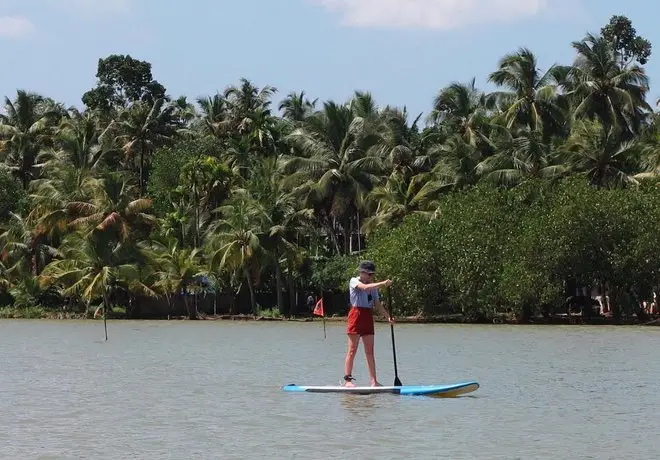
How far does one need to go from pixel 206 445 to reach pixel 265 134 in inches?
2188

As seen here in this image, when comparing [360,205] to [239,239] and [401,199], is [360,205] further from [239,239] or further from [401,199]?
[239,239]

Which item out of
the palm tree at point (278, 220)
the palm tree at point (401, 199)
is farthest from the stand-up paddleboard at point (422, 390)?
the palm tree at point (278, 220)

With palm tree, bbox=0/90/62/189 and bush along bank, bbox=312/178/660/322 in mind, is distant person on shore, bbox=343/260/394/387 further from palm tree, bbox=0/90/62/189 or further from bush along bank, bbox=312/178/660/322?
palm tree, bbox=0/90/62/189

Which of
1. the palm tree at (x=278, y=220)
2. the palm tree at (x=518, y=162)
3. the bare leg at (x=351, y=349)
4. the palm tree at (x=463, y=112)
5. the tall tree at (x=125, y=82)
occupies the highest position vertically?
the tall tree at (x=125, y=82)

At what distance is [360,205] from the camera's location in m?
59.3

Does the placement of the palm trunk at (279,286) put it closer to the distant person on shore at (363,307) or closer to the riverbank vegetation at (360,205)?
the riverbank vegetation at (360,205)

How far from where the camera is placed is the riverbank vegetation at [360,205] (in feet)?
163

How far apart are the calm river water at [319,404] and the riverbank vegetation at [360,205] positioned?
609 inches

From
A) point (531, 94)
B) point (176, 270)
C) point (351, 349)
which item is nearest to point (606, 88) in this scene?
point (531, 94)

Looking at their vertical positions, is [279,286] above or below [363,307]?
above

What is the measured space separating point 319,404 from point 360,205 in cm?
4173

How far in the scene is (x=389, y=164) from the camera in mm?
60750

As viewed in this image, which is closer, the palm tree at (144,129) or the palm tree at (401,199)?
the palm tree at (401,199)

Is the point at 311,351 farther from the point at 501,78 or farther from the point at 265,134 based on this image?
the point at 265,134
